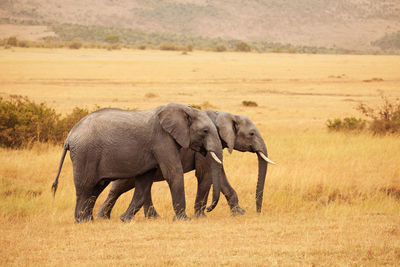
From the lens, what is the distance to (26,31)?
11025cm

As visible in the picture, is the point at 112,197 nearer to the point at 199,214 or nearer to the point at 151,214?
the point at 151,214

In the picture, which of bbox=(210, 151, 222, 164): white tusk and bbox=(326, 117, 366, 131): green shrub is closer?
bbox=(210, 151, 222, 164): white tusk

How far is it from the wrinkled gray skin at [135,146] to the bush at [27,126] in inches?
253

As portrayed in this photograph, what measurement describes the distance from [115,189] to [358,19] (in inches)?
6321

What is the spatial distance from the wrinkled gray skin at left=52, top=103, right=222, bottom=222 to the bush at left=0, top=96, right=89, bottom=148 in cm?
643

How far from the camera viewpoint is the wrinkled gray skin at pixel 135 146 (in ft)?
28.0

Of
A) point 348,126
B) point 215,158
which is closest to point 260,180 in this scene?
point 215,158

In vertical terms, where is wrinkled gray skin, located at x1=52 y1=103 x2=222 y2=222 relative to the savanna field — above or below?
above

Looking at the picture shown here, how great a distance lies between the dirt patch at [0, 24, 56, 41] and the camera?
Result: 105 metres

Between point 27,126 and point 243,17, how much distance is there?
5754 inches

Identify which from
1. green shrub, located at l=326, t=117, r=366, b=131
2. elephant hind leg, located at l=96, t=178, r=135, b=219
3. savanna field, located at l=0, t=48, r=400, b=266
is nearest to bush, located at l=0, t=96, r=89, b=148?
savanna field, located at l=0, t=48, r=400, b=266

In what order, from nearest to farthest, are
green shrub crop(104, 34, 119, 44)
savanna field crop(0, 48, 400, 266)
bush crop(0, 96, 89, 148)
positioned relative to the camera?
savanna field crop(0, 48, 400, 266) < bush crop(0, 96, 89, 148) < green shrub crop(104, 34, 119, 44)

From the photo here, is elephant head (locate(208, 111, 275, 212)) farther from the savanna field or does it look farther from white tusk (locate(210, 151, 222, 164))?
white tusk (locate(210, 151, 222, 164))

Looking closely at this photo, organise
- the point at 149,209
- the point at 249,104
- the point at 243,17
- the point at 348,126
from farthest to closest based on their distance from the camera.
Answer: the point at 243,17, the point at 249,104, the point at 348,126, the point at 149,209
